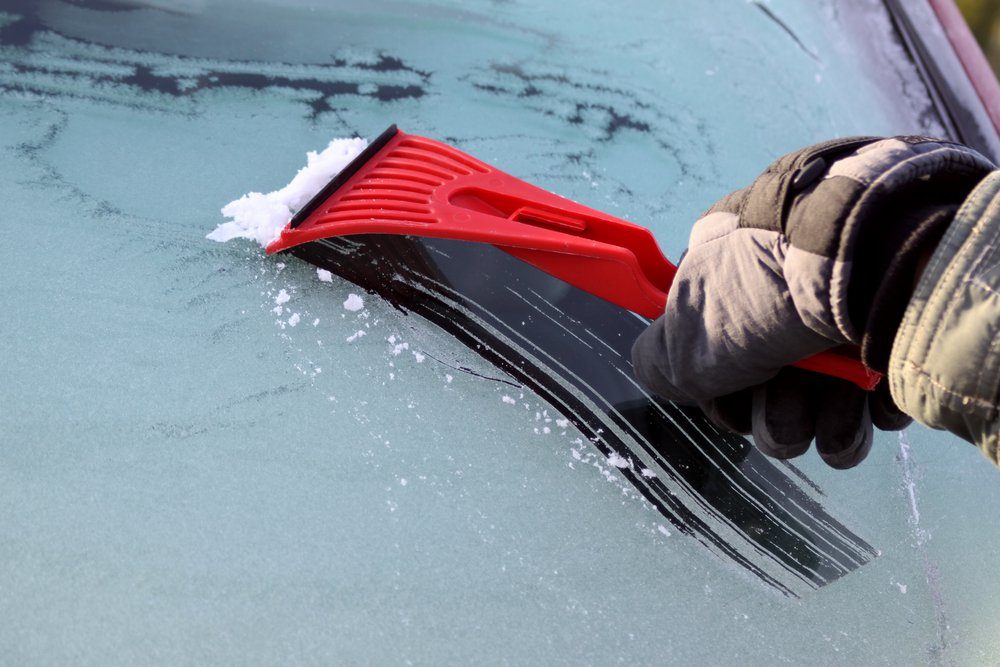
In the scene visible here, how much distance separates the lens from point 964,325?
910 millimetres

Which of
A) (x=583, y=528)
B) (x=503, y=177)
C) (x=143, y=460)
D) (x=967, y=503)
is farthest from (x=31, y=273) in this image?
(x=967, y=503)

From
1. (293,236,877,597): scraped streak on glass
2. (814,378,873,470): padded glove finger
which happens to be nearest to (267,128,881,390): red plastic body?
(293,236,877,597): scraped streak on glass

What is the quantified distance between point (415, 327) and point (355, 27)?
2.91 feet

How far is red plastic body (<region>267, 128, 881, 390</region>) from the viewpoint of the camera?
142 centimetres

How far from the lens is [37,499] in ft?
3.82

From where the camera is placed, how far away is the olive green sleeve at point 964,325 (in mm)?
899

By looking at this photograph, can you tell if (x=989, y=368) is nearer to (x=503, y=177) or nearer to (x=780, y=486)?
(x=780, y=486)

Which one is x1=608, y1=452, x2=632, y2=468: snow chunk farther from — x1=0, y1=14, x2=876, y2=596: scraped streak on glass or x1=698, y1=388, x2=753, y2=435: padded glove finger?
x1=698, y1=388, x2=753, y2=435: padded glove finger

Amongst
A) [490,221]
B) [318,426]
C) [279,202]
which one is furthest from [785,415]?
[279,202]

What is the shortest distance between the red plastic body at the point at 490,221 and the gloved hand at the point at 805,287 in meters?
0.16

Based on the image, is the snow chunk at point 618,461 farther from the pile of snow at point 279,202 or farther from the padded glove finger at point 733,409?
the pile of snow at point 279,202

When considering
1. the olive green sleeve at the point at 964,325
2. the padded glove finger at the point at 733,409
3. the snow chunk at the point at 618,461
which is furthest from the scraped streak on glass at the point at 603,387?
the olive green sleeve at the point at 964,325

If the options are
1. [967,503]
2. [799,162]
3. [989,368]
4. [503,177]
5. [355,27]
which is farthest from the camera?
[355,27]

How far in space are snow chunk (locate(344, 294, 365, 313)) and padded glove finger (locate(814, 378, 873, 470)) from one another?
0.78 metres
